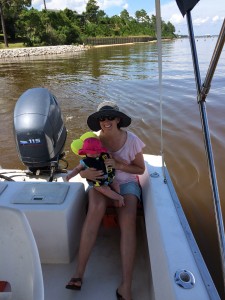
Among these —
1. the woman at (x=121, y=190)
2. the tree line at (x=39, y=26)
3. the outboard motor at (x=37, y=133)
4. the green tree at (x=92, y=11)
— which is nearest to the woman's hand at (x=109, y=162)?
the woman at (x=121, y=190)

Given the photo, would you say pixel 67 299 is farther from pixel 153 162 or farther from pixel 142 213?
pixel 153 162

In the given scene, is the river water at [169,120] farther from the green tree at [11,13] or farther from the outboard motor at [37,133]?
the green tree at [11,13]

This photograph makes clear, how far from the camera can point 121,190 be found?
2039 millimetres

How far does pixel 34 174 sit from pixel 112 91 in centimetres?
708

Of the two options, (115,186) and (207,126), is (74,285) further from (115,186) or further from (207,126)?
(207,126)

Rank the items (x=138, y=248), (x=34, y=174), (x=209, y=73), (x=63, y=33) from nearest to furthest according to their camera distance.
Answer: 1. (x=209, y=73)
2. (x=138, y=248)
3. (x=34, y=174)
4. (x=63, y=33)

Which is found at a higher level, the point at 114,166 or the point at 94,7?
the point at 94,7

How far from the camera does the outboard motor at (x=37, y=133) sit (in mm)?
2531

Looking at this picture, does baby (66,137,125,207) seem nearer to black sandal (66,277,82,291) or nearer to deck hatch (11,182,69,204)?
deck hatch (11,182,69,204)

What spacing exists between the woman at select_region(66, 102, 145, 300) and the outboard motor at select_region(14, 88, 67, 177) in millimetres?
600

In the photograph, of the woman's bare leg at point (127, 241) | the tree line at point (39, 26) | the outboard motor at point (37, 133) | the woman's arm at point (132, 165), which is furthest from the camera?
the tree line at point (39, 26)

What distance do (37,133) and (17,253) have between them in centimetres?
146

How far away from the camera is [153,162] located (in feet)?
8.01

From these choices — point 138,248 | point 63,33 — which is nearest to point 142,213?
point 138,248
